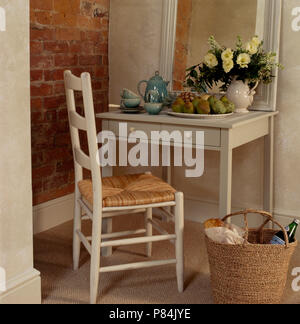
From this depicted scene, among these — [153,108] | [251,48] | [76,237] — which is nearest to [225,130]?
[153,108]

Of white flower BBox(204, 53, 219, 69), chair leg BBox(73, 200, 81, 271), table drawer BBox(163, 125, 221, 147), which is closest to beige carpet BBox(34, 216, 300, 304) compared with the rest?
chair leg BBox(73, 200, 81, 271)

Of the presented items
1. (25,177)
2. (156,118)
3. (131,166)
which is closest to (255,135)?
(156,118)

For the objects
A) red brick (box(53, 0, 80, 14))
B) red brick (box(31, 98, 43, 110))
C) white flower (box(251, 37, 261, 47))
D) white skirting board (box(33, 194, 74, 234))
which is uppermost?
red brick (box(53, 0, 80, 14))

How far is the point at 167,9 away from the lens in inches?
129

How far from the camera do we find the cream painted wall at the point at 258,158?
3.03 m

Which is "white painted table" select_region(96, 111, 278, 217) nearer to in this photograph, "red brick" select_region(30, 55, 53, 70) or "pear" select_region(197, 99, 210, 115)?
"pear" select_region(197, 99, 210, 115)

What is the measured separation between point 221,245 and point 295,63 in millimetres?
1328

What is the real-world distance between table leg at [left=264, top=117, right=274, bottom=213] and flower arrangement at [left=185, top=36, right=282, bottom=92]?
0.30 metres

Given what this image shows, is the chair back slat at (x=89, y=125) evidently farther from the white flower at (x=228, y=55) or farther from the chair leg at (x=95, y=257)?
the white flower at (x=228, y=55)

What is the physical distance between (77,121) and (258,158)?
4.24ft

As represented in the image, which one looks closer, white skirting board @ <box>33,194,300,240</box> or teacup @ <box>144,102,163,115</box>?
teacup @ <box>144,102,163,115</box>

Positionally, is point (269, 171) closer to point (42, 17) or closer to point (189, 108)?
point (189, 108)

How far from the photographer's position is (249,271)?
220 centimetres

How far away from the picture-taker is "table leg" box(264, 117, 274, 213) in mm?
3088
